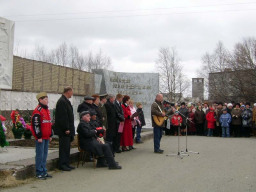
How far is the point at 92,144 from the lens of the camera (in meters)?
8.07

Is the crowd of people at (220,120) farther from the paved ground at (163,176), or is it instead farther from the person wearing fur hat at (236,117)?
the paved ground at (163,176)

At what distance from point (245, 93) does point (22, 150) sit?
2635 cm

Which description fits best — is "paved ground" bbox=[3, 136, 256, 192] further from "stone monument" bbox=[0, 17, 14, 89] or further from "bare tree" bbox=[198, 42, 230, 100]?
"bare tree" bbox=[198, 42, 230, 100]

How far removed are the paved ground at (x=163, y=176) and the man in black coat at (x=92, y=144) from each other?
27 centimetres

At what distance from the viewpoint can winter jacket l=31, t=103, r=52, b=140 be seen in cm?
677

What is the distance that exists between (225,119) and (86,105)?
9751 millimetres

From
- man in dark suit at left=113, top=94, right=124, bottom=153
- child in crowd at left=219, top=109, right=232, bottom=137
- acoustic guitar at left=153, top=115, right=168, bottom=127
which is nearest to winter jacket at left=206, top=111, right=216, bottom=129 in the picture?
child in crowd at left=219, top=109, right=232, bottom=137

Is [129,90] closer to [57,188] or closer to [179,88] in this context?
[57,188]

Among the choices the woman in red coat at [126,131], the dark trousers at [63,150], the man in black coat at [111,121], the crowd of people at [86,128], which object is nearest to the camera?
the crowd of people at [86,128]

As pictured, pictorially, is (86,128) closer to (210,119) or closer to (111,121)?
(111,121)

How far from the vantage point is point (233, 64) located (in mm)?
33688

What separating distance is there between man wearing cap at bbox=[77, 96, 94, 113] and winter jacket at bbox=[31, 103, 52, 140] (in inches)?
71.9

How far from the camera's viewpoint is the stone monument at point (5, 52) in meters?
6.85

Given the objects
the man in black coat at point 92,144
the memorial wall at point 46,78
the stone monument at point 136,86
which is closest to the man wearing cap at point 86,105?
the man in black coat at point 92,144
